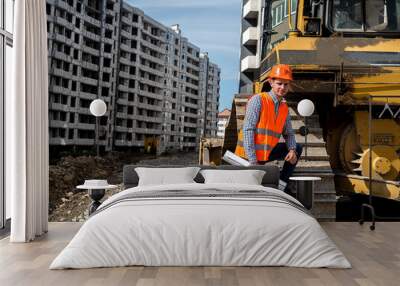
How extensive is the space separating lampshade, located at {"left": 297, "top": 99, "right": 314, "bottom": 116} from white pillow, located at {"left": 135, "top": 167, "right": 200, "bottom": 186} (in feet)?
5.73

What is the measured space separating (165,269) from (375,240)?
2.16 meters

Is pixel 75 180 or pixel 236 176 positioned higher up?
pixel 236 176

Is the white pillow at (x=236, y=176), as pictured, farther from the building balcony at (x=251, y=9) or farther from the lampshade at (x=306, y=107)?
the building balcony at (x=251, y=9)

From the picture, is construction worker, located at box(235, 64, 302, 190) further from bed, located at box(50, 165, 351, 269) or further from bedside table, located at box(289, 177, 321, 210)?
bed, located at box(50, 165, 351, 269)

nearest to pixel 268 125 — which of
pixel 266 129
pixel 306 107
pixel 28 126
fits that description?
pixel 266 129

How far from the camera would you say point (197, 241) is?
10.9 ft

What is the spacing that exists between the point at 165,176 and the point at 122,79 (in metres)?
34.7

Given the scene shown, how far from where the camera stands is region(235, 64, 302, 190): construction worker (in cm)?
506

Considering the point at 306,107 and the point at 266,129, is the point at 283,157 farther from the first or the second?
the point at 306,107

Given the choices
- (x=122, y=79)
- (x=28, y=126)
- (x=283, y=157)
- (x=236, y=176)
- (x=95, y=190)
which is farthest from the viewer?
(x=122, y=79)

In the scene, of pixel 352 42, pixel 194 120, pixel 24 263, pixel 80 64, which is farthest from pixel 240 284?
pixel 194 120

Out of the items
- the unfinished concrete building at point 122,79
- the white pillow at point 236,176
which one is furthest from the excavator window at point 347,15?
the unfinished concrete building at point 122,79

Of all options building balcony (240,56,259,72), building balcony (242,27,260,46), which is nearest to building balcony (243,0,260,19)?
building balcony (242,27,260,46)

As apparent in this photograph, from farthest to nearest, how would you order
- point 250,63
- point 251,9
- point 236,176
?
point 251,9 < point 250,63 < point 236,176
